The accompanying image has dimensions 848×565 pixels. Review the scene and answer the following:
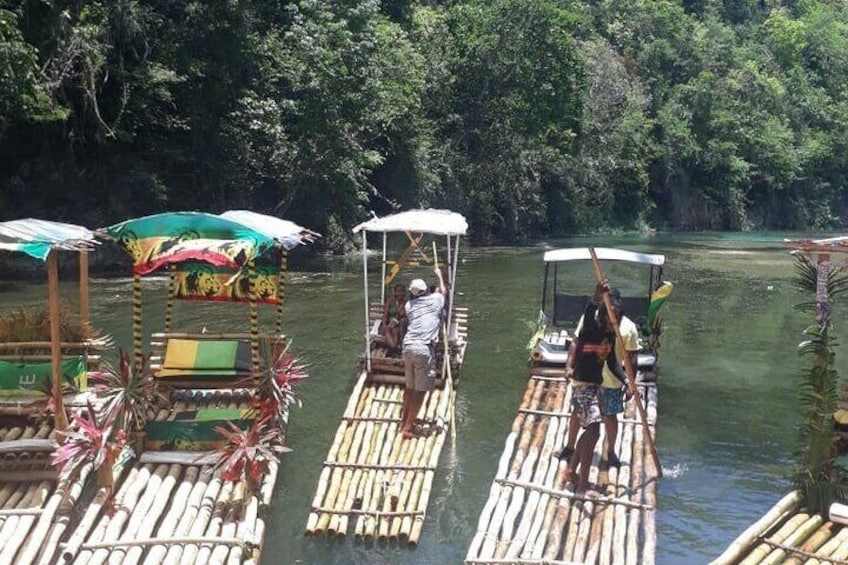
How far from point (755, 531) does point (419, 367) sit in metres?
4.00

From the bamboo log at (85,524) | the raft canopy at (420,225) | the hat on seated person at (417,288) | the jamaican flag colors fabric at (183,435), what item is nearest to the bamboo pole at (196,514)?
the jamaican flag colors fabric at (183,435)

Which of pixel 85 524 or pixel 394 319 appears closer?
pixel 85 524

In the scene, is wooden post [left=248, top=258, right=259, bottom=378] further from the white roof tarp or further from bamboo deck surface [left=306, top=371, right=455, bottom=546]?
bamboo deck surface [left=306, top=371, right=455, bottom=546]

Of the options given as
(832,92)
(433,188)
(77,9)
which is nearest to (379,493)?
(77,9)

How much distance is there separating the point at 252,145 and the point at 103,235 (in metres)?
22.1

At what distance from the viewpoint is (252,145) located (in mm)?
30031

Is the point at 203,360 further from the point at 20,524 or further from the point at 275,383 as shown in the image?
the point at 20,524

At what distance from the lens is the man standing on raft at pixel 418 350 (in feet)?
33.1

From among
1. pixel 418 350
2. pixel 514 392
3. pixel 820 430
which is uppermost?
pixel 418 350

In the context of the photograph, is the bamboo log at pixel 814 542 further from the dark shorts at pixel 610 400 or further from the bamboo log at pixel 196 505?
the bamboo log at pixel 196 505

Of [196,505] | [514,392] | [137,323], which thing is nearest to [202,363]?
[137,323]

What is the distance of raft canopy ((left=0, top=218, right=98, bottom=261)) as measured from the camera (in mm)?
7594

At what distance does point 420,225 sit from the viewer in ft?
40.9

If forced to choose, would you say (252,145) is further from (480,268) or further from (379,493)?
(379,493)
